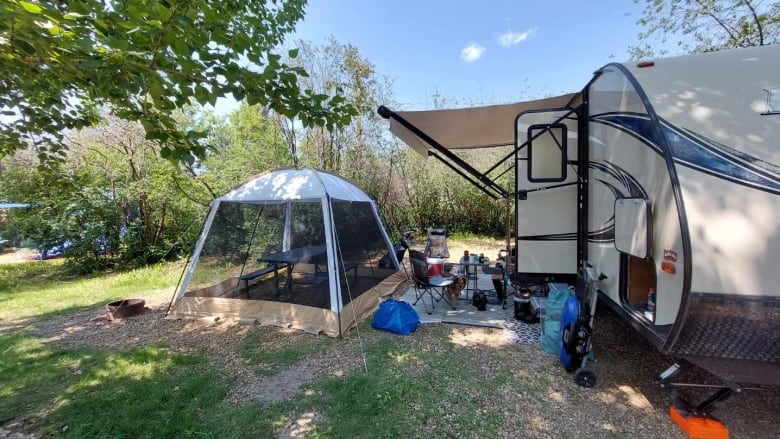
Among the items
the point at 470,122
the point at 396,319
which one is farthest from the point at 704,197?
the point at 470,122

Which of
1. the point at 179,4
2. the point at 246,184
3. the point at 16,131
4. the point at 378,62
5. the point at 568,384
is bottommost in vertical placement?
the point at 568,384

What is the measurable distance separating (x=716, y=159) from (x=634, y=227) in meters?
0.60

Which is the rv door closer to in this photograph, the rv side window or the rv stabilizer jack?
the rv side window

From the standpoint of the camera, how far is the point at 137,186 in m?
7.83

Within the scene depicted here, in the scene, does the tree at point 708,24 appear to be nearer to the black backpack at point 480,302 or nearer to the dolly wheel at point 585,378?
the black backpack at point 480,302

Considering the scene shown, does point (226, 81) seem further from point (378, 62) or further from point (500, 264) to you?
point (378, 62)

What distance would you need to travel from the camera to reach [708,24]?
24.2ft

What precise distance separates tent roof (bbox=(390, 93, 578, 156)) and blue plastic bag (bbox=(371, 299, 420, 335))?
7.58 ft

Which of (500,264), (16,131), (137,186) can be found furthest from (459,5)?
(137,186)

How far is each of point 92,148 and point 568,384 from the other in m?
9.94

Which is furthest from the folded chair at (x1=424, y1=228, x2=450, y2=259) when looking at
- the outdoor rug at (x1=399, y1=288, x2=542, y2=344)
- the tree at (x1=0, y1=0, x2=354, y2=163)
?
the tree at (x1=0, y1=0, x2=354, y2=163)

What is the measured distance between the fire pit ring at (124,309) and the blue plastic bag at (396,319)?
10.9 feet

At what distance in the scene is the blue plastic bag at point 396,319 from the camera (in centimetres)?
381

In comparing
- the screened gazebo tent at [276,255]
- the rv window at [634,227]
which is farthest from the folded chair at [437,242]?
the rv window at [634,227]
